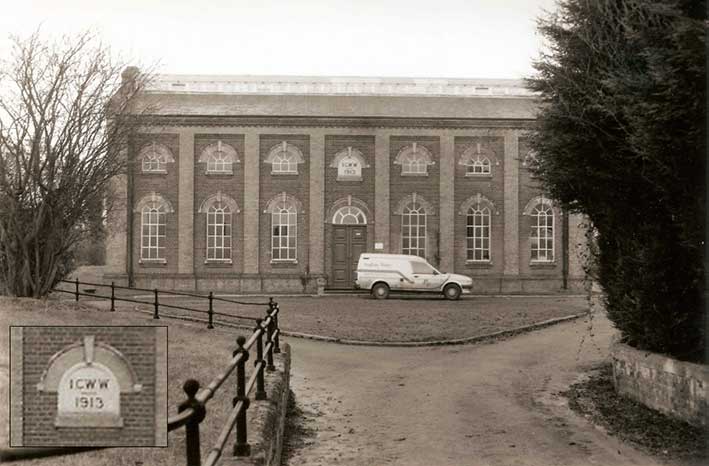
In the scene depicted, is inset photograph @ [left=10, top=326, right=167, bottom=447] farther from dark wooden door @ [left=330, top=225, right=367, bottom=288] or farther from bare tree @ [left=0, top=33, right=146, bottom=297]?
dark wooden door @ [left=330, top=225, right=367, bottom=288]

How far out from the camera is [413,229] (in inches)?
1248

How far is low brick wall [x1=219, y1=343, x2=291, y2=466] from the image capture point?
16.6 feet

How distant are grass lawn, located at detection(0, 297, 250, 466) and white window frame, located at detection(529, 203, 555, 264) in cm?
1887

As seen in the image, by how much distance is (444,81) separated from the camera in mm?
35250

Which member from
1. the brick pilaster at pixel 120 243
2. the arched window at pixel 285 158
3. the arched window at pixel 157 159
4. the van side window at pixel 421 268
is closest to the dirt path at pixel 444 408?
the van side window at pixel 421 268

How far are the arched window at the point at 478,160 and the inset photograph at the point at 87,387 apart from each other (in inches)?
1191

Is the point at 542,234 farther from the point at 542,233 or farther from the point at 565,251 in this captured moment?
the point at 565,251

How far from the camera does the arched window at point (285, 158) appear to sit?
31516mm

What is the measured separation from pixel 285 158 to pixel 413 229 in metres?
6.39

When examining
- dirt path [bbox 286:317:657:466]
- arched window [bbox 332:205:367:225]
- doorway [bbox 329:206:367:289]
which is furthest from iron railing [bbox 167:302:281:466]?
arched window [bbox 332:205:367:225]

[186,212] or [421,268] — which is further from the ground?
[186,212]

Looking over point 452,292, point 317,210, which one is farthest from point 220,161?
point 452,292

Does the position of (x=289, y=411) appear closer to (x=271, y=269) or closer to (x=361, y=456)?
(x=361, y=456)

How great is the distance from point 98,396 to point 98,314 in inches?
598
